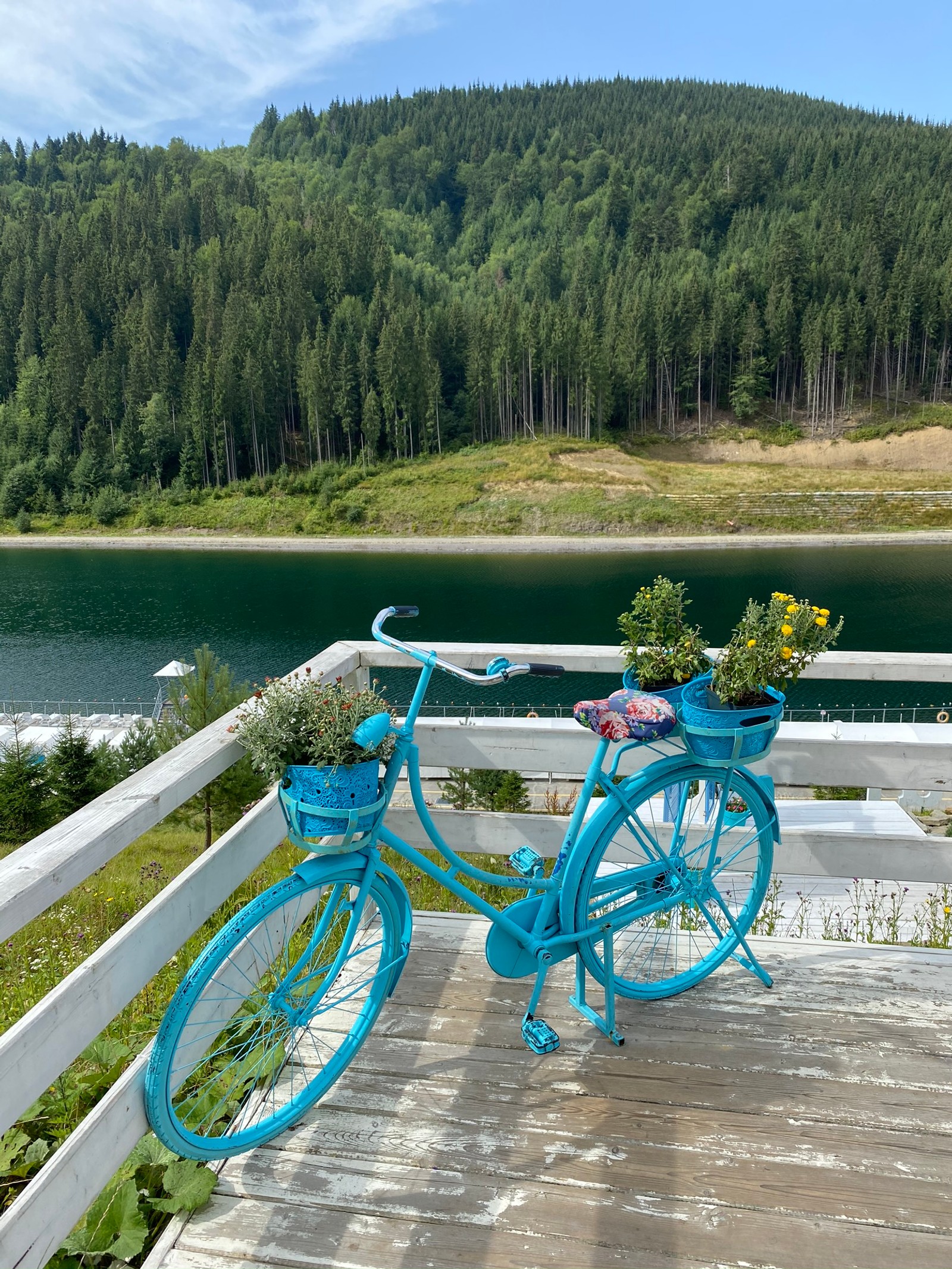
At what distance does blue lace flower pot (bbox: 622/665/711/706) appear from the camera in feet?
8.73

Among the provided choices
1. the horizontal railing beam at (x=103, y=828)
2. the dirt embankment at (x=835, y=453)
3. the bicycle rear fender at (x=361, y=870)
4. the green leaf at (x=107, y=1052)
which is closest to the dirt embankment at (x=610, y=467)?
the dirt embankment at (x=835, y=453)

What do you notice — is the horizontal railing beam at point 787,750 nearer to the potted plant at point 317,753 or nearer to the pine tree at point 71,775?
the potted plant at point 317,753

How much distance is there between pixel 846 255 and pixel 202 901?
94.5 meters

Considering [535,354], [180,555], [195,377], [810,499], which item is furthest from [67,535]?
[810,499]

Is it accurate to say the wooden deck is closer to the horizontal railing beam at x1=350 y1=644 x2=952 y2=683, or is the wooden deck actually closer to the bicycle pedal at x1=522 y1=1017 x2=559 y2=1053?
the bicycle pedal at x1=522 y1=1017 x2=559 y2=1053

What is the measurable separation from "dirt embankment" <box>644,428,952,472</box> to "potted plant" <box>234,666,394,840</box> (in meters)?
64.6

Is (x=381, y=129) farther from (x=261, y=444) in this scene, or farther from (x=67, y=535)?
(x=67, y=535)

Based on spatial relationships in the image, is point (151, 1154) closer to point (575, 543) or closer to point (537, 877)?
point (537, 877)

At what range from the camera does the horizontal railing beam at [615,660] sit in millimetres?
3109

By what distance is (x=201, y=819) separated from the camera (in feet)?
43.3

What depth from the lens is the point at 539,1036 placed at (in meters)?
2.57

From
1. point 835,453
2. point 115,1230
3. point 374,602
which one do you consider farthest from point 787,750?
point 835,453

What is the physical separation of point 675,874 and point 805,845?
0.51 metres

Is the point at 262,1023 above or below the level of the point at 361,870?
below
